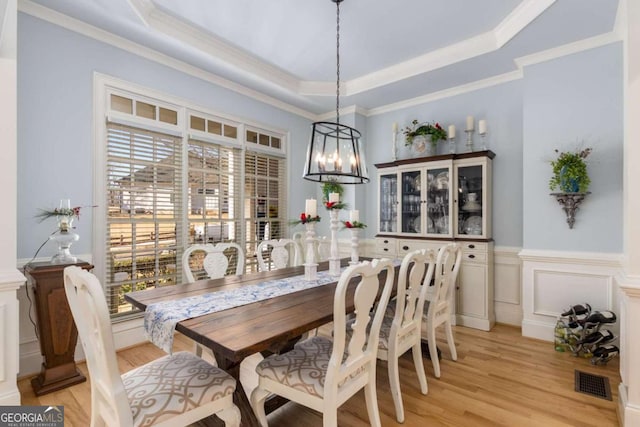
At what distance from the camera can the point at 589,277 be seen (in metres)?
2.96

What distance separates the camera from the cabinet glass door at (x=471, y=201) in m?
3.64

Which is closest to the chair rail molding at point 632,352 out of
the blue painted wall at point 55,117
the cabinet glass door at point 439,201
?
the cabinet glass door at point 439,201

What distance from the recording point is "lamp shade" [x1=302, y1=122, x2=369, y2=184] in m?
2.39

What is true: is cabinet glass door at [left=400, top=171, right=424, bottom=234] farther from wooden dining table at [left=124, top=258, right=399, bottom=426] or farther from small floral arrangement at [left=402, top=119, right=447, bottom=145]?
wooden dining table at [left=124, top=258, right=399, bottom=426]

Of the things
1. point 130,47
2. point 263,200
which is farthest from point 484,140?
point 130,47

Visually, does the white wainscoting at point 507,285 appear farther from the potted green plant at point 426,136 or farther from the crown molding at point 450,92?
the crown molding at point 450,92

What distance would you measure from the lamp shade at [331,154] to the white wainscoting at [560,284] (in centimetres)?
217

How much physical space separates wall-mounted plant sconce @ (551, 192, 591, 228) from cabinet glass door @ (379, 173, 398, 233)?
5.80 ft

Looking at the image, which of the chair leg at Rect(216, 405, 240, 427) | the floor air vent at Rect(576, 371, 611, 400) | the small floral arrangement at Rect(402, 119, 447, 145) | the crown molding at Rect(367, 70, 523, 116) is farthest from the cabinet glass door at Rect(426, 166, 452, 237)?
the chair leg at Rect(216, 405, 240, 427)

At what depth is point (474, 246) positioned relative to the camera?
3.56m

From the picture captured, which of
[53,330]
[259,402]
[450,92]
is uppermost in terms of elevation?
[450,92]

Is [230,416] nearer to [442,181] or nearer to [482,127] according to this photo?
[442,181]

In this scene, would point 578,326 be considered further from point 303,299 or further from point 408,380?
point 303,299

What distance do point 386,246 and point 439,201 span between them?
89 centimetres
